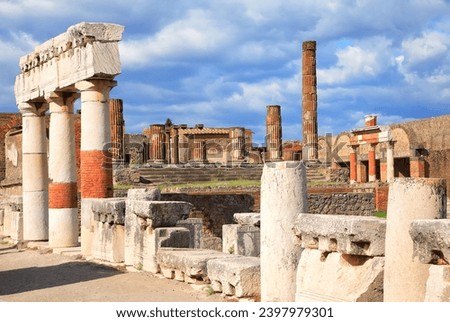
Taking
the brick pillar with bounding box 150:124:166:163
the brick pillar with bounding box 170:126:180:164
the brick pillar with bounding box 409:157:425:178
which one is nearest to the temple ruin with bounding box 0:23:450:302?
the brick pillar with bounding box 409:157:425:178

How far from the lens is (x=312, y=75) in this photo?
3759 cm

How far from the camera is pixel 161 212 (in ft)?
34.0

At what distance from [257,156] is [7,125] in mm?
18067

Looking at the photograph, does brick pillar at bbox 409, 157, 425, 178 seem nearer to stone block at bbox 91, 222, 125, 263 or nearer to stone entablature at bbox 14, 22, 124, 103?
stone entablature at bbox 14, 22, 124, 103

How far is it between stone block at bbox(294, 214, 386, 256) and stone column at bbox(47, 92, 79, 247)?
925 cm

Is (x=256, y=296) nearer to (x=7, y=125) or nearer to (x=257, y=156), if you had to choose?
(x=7, y=125)

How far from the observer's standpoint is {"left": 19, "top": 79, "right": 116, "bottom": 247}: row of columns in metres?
13.2

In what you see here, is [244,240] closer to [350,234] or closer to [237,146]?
[350,234]

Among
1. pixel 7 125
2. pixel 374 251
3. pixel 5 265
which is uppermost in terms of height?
pixel 7 125

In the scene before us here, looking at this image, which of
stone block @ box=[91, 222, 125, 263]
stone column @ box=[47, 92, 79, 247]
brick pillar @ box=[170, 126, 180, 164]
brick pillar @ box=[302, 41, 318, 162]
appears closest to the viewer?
stone block @ box=[91, 222, 125, 263]

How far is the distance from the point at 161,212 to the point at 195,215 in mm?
9702

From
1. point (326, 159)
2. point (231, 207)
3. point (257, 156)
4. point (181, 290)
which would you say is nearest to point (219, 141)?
point (257, 156)

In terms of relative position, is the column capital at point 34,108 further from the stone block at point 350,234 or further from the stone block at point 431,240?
the stone block at point 431,240

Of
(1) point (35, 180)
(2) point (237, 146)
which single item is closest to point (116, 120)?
(2) point (237, 146)
